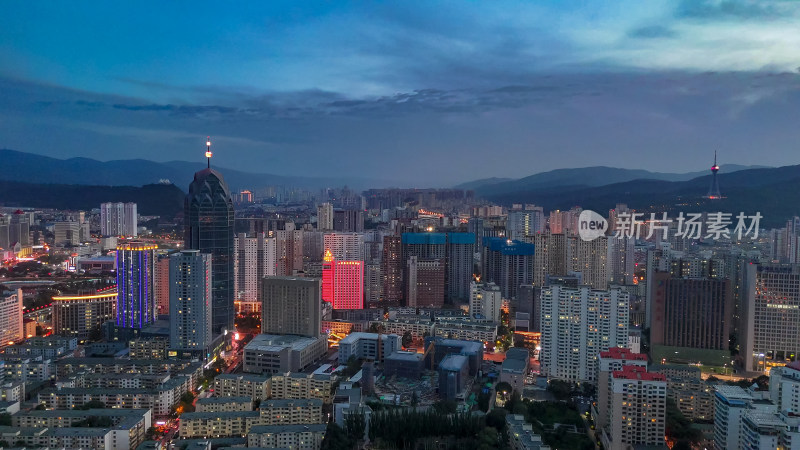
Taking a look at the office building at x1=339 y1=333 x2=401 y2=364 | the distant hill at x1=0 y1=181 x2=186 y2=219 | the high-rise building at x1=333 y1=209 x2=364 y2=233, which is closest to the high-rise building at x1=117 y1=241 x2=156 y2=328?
the distant hill at x1=0 y1=181 x2=186 y2=219

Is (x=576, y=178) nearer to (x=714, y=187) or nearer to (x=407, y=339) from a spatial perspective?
(x=714, y=187)

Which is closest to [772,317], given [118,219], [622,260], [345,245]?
[622,260]

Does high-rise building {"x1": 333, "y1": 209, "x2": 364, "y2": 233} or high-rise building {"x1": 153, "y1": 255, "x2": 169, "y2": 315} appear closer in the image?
high-rise building {"x1": 153, "y1": 255, "x2": 169, "y2": 315}

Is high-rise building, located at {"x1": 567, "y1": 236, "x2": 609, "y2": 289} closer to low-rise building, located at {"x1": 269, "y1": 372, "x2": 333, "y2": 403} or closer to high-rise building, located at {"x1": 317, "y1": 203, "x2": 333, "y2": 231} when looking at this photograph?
low-rise building, located at {"x1": 269, "y1": 372, "x2": 333, "y2": 403}

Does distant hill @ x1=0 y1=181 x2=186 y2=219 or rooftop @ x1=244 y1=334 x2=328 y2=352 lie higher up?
distant hill @ x1=0 y1=181 x2=186 y2=219

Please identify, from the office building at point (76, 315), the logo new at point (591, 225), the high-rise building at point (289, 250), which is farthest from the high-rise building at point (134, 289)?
the logo new at point (591, 225)

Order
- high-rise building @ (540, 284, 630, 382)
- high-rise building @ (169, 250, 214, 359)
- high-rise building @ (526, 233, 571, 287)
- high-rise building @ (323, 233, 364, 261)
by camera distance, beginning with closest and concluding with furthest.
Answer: high-rise building @ (540, 284, 630, 382) → high-rise building @ (169, 250, 214, 359) → high-rise building @ (526, 233, 571, 287) → high-rise building @ (323, 233, 364, 261)
